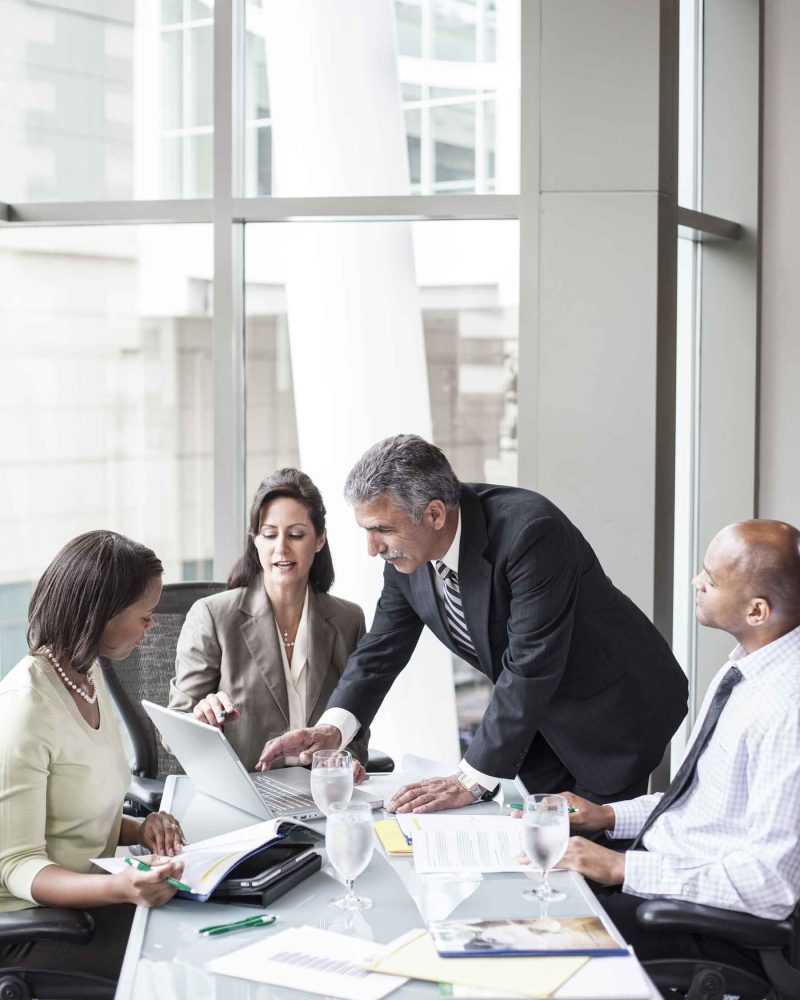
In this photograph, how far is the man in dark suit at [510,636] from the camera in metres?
2.35

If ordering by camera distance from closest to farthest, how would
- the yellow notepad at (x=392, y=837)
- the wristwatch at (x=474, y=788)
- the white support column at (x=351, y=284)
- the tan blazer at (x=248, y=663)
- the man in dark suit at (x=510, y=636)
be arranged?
the yellow notepad at (x=392, y=837) < the wristwatch at (x=474, y=788) < the man in dark suit at (x=510, y=636) < the tan blazer at (x=248, y=663) < the white support column at (x=351, y=284)

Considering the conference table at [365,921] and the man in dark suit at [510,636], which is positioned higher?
the man in dark suit at [510,636]

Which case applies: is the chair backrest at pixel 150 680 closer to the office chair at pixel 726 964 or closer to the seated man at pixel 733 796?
the seated man at pixel 733 796

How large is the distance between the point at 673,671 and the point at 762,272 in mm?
2503

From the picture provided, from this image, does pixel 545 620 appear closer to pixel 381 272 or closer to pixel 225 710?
pixel 225 710

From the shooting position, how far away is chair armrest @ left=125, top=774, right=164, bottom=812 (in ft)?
8.79

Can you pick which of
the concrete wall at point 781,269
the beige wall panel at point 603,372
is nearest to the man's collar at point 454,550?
the beige wall panel at point 603,372

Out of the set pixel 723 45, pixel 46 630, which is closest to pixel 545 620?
pixel 46 630

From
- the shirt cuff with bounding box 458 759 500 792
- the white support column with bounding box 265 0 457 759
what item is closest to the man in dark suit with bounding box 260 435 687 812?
the shirt cuff with bounding box 458 759 500 792

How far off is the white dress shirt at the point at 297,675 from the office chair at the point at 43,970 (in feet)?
3.60

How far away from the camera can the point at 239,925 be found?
161 centimetres

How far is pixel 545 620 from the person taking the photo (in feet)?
7.84

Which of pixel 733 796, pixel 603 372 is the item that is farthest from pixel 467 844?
pixel 603 372

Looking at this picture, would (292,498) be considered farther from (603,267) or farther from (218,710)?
(603,267)
